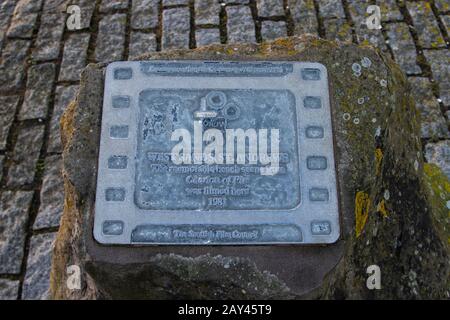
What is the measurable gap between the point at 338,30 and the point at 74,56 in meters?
1.90

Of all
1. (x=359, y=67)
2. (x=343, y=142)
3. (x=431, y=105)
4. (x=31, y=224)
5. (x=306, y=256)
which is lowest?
(x=31, y=224)

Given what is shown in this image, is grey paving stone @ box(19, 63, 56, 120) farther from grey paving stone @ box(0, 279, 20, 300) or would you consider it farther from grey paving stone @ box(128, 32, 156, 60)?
grey paving stone @ box(0, 279, 20, 300)

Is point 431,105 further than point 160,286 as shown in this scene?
Yes

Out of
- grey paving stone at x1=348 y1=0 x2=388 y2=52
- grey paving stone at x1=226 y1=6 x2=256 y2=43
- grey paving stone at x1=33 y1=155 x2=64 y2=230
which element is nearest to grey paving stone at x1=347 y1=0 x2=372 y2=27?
grey paving stone at x1=348 y1=0 x2=388 y2=52

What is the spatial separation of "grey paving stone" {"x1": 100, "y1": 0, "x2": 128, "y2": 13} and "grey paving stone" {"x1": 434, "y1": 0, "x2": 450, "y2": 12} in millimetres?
2361

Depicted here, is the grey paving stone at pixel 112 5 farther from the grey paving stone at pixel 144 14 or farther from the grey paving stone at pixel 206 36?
the grey paving stone at pixel 206 36

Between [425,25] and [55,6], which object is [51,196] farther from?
[425,25]

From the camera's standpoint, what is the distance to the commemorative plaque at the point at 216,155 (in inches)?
89.4

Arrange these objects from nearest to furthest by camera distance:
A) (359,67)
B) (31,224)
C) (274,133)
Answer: (274,133), (359,67), (31,224)

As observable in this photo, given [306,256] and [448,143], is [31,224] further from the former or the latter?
[448,143]

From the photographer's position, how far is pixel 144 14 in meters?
4.39

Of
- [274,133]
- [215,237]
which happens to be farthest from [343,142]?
[215,237]
